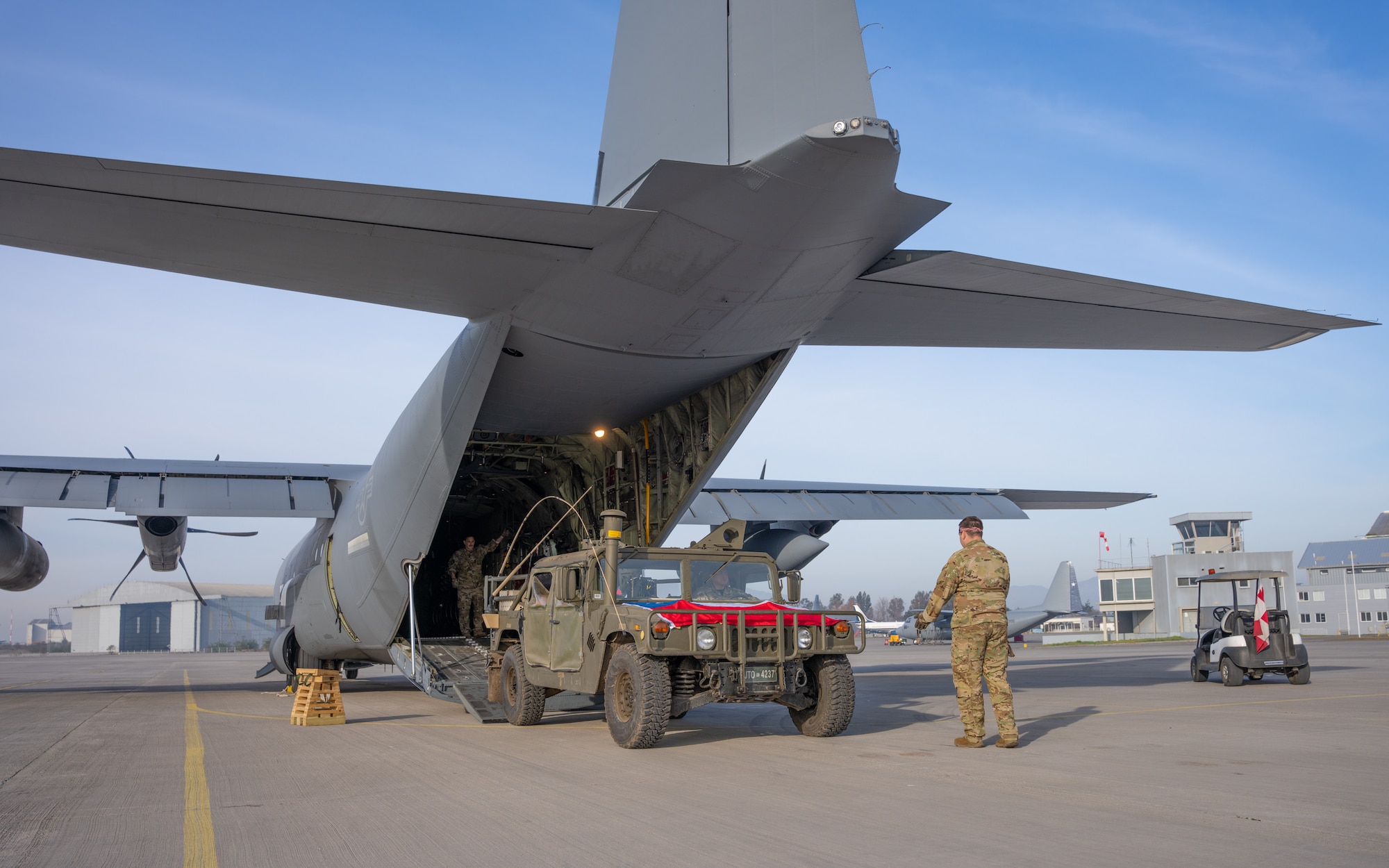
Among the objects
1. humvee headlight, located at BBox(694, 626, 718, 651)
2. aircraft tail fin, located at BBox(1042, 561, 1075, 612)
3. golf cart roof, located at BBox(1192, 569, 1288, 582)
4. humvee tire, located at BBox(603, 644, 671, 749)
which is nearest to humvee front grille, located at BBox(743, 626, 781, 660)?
humvee headlight, located at BBox(694, 626, 718, 651)

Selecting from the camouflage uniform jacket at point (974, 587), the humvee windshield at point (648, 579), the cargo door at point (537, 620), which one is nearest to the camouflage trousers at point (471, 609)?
the cargo door at point (537, 620)

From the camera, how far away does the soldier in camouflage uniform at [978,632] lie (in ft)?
23.1

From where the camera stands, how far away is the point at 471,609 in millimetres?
15938

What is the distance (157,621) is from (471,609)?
10010 centimetres

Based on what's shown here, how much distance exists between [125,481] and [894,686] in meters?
12.4

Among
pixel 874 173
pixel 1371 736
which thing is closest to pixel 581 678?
pixel 874 173

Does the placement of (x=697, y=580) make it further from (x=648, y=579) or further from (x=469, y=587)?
(x=469, y=587)

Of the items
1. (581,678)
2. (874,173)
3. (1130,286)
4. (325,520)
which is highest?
(874,173)

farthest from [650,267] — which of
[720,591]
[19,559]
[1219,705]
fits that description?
[19,559]

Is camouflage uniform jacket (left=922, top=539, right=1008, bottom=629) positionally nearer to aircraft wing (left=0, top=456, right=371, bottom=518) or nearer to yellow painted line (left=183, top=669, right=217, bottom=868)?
yellow painted line (left=183, top=669, right=217, bottom=868)

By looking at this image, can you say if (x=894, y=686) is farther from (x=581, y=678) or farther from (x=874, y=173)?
(x=874, y=173)

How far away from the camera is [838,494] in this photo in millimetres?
18562

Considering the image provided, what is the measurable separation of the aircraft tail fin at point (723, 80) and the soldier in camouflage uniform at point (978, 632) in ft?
10.7

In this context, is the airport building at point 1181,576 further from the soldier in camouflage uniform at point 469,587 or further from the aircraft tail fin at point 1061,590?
the soldier in camouflage uniform at point 469,587
